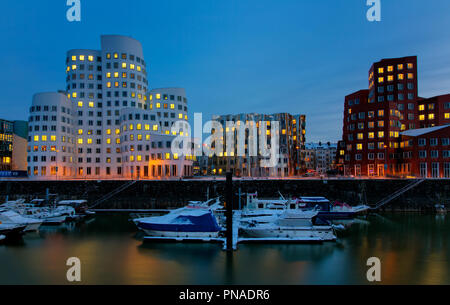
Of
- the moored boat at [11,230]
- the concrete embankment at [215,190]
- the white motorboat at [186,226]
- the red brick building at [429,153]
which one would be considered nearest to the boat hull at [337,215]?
the concrete embankment at [215,190]

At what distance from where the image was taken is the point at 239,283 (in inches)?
943

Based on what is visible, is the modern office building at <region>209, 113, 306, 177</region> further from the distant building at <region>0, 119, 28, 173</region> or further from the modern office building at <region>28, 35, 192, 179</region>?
the distant building at <region>0, 119, 28, 173</region>

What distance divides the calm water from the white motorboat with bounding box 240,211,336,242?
1487 mm

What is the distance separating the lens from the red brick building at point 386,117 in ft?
282

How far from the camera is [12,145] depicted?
122 m

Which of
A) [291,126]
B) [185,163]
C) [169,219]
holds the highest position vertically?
[291,126]

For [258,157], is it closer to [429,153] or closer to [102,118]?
[429,153]

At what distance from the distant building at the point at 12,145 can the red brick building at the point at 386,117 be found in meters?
125

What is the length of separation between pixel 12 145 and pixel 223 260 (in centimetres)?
12755

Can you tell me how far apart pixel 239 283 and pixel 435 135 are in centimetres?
7359

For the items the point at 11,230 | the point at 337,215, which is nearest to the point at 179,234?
the point at 11,230

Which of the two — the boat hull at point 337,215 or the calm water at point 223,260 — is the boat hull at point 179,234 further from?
the boat hull at point 337,215

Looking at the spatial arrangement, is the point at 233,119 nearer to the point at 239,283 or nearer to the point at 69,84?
the point at 69,84
